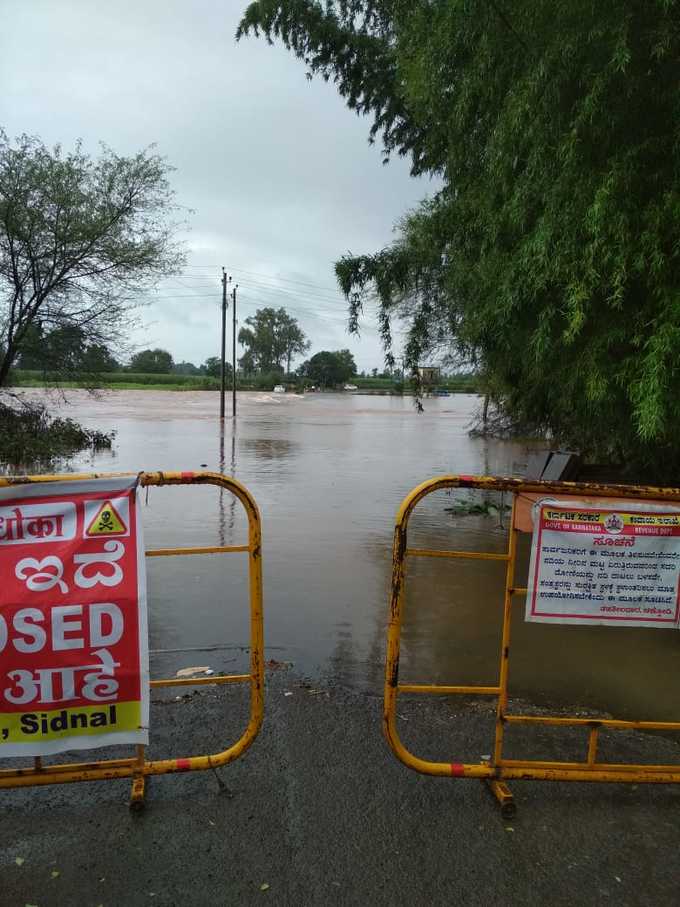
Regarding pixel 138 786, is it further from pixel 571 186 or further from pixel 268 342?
pixel 268 342

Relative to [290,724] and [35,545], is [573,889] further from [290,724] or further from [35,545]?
[35,545]

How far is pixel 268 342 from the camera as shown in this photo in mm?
140375

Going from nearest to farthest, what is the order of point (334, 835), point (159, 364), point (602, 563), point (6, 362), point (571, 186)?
point (334, 835), point (602, 563), point (571, 186), point (6, 362), point (159, 364)

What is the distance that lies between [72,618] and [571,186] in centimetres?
431

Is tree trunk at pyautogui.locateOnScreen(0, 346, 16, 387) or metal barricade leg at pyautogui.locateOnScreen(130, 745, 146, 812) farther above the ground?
tree trunk at pyautogui.locateOnScreen(0, 346, 16, 387)

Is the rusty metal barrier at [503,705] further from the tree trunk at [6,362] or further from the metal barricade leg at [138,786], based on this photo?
the tree trunk at [6,362]

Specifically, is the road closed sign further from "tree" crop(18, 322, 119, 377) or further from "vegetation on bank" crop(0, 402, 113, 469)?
"tree" crop(18, 322, 119, 377)

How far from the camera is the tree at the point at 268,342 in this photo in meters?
140

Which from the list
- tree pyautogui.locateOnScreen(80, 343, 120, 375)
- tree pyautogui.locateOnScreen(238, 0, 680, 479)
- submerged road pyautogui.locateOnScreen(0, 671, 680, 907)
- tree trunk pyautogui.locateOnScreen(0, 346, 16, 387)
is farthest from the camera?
tree pyautogui.locateOnScreen(80, 343, 120, 375)

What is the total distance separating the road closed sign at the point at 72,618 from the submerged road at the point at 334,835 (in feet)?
1.28

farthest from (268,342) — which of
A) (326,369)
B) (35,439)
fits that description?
(35,439)

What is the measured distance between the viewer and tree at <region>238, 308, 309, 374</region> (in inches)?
5527

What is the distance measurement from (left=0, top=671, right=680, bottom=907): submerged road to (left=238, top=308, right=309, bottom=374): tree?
138013mm

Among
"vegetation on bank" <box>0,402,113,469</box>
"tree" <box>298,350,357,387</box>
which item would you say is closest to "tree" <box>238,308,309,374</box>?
"tree" <box>298,350,357,387</box>
